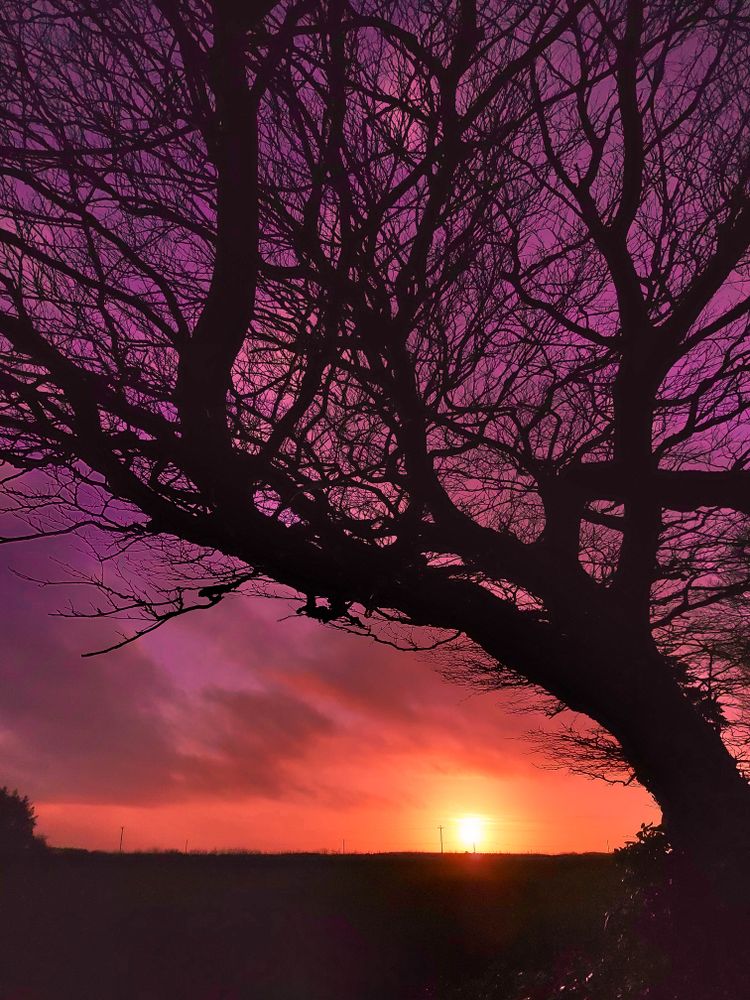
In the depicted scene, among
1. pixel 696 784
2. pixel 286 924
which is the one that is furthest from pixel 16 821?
pixel 696 784

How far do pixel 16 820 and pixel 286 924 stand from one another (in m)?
20.4

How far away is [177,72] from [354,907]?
1495 centimetres

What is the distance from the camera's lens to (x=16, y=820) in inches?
1220

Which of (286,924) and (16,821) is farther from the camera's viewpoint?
(16,821)

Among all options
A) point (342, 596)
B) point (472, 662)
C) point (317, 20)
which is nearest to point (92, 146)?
point (317, 20)

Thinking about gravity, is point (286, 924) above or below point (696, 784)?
below

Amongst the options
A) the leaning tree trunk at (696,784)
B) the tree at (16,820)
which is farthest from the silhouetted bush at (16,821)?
the leaning tree trunk at (696,784)

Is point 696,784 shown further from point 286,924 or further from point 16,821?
point 16,821

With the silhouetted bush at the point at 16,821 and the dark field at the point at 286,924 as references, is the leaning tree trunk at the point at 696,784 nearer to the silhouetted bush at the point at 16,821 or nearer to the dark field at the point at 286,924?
the dark field at the point at 286,924

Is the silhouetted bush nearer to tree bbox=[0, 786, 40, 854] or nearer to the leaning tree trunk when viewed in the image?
tree bbox=[0, 786, 40, 854]

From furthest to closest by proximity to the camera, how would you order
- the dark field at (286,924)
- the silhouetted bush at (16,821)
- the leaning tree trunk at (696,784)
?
the silhouetted bush at (16,821) → the dark field at (286,924) → the leaning tree trunk at (696,784)

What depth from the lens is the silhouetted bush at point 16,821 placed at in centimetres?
2914

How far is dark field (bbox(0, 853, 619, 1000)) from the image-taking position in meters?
13.8

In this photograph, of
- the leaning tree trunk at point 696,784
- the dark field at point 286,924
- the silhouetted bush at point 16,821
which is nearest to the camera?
the leaning tree trunk at point 696,784
